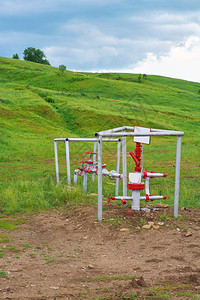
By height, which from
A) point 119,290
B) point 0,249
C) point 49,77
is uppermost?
point 49,77

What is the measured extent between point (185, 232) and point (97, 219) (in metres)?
1.69

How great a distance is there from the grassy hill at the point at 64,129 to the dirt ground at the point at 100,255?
139 cm

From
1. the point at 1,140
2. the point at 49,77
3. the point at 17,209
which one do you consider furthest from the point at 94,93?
the point at 17,209

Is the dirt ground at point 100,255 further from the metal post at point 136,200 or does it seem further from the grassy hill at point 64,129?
the grassy hill at point 64,129

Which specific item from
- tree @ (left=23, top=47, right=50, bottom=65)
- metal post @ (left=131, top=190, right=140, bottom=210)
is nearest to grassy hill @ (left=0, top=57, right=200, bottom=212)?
metal post @ (left=131, top=190, right=140, bottom=210)

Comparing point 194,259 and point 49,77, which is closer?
point 194,259

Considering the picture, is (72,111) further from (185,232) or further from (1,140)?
(185,232)

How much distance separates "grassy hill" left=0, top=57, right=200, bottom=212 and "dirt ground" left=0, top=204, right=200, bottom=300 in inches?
54.7

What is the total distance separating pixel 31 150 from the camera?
20391mm

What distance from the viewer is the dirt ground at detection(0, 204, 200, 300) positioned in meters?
3.65

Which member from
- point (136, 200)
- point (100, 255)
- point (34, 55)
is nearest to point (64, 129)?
point (136, 200)

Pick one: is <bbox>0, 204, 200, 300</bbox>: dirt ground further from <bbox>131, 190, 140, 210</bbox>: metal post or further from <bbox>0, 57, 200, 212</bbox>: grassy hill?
<bbox>0, 57, 200, 212</bbox>: grassy hill

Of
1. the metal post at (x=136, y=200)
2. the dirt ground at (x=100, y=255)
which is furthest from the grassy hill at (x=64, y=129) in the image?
the metal post at (x=136, y=200)

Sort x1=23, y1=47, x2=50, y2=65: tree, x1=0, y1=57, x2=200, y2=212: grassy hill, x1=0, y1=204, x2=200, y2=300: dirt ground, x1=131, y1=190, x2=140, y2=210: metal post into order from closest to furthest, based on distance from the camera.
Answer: x1=0, y1=204, x2=200, y2=300: dirt ground → x1=131, y1=190, x2=140, y2=210: metal post → x1=0, y1=57, x2=200, y2=212: grassy hill → x1=23, y1=47, x2=50, y2=65: tree
